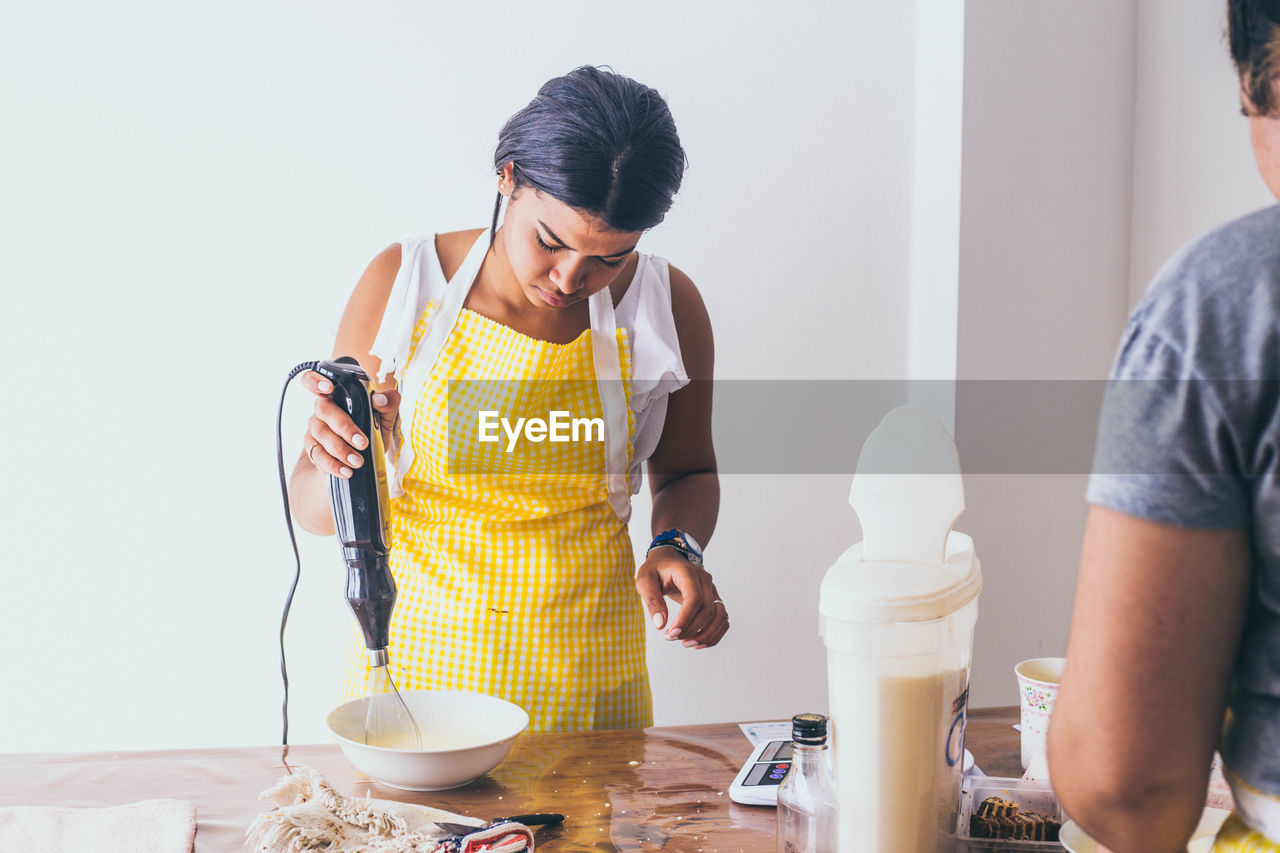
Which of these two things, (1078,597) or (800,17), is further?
(800,17)

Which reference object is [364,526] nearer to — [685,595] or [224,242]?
[685,595]

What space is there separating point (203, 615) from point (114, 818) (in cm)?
109

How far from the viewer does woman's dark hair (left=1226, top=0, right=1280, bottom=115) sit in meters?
0.53

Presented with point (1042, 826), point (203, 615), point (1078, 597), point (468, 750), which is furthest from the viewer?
point (203, 615)

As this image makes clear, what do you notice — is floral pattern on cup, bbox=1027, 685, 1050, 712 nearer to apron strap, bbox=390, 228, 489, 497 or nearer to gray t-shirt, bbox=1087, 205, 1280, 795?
gray t-shirt, bbox=1087, 205, 1280, 795

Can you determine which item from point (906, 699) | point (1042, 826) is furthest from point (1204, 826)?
point (906, 699)

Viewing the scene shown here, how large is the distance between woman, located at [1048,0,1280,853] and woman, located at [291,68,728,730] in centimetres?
81

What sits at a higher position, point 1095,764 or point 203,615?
point 1095,764

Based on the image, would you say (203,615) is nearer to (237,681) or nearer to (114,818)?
(237,681)

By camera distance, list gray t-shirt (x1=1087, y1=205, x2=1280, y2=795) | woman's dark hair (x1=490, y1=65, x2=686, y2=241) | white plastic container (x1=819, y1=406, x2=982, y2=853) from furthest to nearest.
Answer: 1. woman's dark hair (x1=490, y1=65, x2=686, y2=241)
2. white plastic container (x1=819, y1=406, x2=982, y2=853)
3. gray t-shirt (x1=1087, y1=205, x2=1280, y2=795)

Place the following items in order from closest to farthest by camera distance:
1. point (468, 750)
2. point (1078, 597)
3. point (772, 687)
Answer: point (1078, 597), point (468, 750), point (772, 687)

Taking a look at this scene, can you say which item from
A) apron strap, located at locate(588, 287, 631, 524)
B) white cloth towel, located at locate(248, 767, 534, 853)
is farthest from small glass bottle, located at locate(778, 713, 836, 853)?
apron strap, located at locate(588, 287, 631, 524)

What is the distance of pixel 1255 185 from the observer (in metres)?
1.82

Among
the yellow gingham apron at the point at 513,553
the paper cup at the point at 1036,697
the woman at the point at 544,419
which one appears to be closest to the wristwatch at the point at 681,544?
the woman at the point at 544,419
